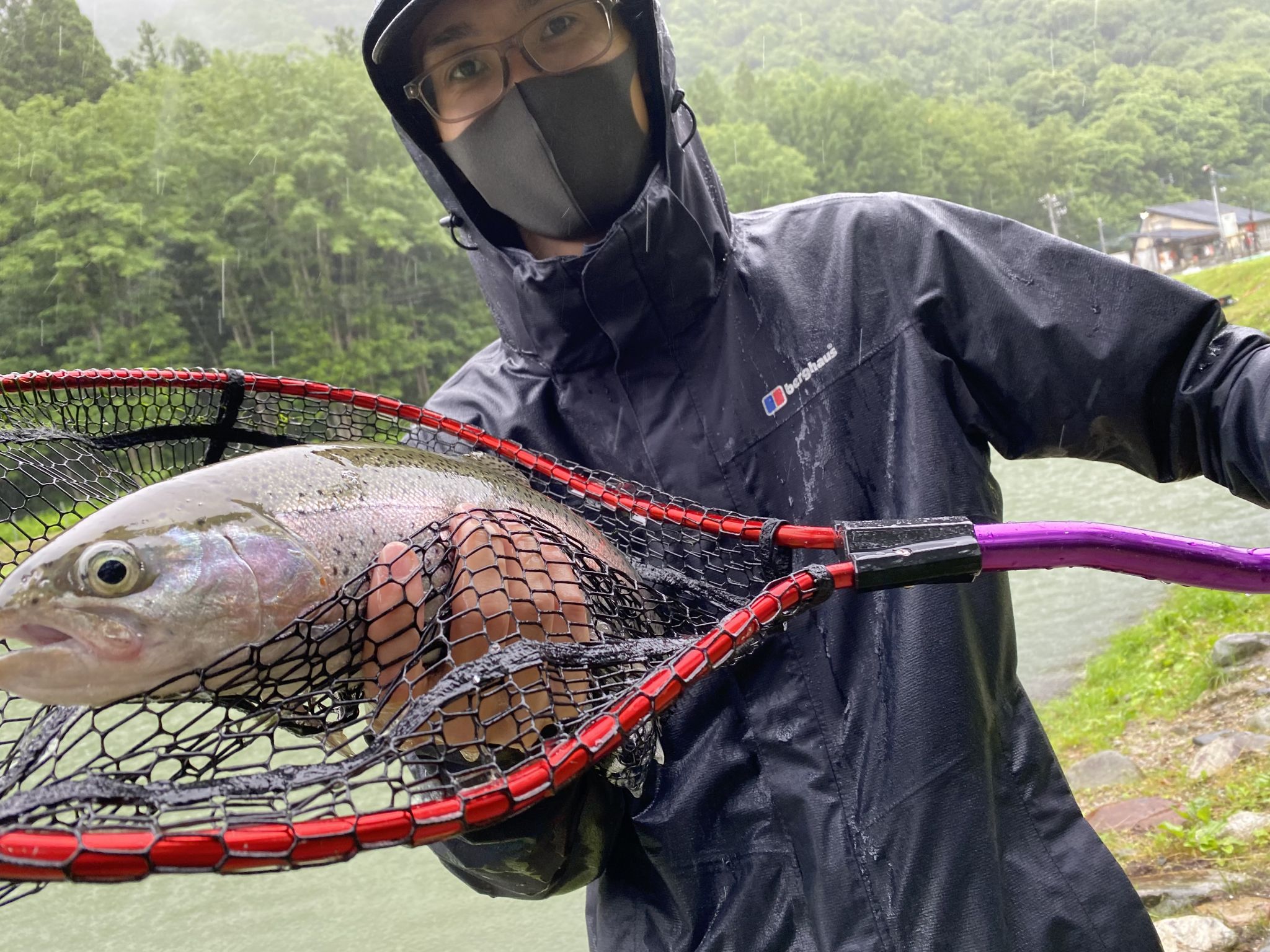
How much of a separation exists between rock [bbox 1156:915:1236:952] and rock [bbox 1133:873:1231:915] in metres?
0.29

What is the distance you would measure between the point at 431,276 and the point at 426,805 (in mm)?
44516

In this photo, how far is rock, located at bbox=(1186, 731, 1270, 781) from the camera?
19.2 feet

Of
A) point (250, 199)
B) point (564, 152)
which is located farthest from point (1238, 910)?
point (250, 199)

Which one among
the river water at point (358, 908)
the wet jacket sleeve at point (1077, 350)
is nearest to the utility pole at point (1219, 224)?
the river water at point (358, 908)

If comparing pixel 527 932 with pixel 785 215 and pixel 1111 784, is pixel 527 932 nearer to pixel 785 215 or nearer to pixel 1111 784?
pixel 1111 784

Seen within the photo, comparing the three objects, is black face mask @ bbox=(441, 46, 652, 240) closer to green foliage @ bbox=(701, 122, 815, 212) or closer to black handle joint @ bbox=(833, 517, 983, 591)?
black handle joint @ bbox=(833, 517, 983, 591)

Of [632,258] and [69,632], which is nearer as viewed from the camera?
[69,632]

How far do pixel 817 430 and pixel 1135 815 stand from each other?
4834mm

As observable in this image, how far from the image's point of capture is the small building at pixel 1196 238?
70750mm

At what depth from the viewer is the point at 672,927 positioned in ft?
6.76

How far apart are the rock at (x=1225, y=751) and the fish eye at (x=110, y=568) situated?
6.39 metres

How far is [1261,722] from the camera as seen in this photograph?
627 cm

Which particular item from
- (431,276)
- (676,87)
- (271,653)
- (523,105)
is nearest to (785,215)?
(676,87)

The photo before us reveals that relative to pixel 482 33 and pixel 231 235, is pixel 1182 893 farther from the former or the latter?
pixel 231 235
